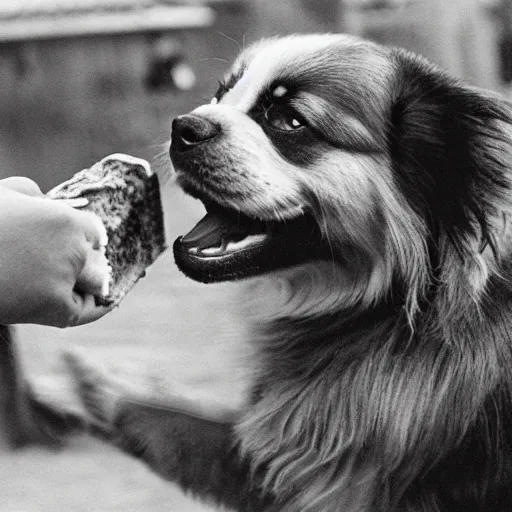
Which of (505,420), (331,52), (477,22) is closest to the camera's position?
(505,420)

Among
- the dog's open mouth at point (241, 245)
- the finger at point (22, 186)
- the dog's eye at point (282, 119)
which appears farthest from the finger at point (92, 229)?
the dog's eye at point (282, 119)

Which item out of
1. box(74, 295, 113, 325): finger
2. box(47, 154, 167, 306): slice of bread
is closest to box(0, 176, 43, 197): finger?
box(47, 154, 167, 306): slice of bread

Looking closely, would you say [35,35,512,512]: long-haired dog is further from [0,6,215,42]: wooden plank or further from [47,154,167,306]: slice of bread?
[0,6,215,42]: wooden plank

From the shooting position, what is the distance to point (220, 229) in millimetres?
1632

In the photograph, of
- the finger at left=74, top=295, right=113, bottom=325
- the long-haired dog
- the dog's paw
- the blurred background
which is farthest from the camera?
the blurred background

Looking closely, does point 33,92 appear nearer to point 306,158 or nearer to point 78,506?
point 306,158

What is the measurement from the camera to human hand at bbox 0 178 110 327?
1.15m

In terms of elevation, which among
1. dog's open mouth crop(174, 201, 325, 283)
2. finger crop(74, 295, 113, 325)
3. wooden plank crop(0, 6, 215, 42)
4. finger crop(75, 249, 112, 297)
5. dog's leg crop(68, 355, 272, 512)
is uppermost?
wooden plank crop(0, 6, 215, 42)

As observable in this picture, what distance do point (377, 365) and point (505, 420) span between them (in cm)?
22

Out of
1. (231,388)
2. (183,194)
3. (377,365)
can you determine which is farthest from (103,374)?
(377,365)

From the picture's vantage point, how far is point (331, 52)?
163 centimetres

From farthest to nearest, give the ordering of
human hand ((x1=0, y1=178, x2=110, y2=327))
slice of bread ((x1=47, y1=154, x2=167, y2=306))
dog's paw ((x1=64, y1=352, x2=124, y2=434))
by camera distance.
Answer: dog's paw ((x1=64, y1=352, x2=124, y2=434)) → slice of bread ((x1=47, y1=154, x2=167, y2=306)) → human hand ((x1=0, y1=178, x2=110, y2=327))

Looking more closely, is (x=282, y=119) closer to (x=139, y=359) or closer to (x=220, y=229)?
(x=220, y=229)

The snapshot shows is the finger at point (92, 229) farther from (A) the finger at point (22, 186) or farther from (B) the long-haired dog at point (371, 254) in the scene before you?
(B) the long-haired dog at point (371, 254)
